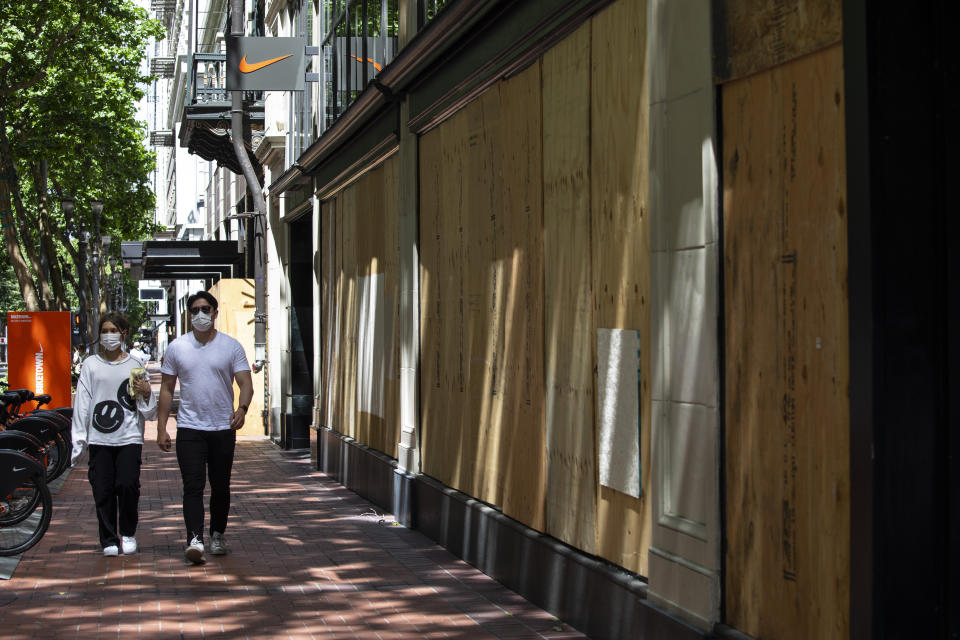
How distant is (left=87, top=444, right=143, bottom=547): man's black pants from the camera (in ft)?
29.5

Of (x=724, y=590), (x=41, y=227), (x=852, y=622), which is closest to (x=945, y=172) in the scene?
(x=852, y=622)

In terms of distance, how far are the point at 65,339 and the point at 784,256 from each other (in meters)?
13.3

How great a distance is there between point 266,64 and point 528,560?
10930 millimetres

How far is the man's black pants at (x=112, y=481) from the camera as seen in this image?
8984 millimetres

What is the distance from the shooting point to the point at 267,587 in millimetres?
7988

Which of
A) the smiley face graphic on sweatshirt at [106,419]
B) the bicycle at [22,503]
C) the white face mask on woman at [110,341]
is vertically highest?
the white face mask on woman at [110,341]

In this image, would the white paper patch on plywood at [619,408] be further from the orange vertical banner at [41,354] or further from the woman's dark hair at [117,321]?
the orange vertical banner at [41,354]

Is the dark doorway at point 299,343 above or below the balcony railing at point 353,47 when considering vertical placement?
below

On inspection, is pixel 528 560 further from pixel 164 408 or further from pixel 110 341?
pixel 110 341

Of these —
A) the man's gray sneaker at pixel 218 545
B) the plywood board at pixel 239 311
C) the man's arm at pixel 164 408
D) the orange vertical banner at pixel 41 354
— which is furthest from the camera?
the plywood board at pixel 239 311

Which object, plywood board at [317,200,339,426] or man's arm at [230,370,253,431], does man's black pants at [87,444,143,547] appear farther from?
plywood board at [317,200,339,426]

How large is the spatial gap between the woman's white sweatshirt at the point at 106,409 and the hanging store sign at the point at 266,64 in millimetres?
8248

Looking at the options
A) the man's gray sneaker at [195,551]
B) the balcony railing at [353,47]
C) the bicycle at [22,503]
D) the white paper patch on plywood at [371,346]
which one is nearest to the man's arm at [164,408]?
the man's gray sneaker at [195,551]

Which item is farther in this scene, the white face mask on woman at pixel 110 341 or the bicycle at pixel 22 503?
the white face mask on woman at pixel 110 341
